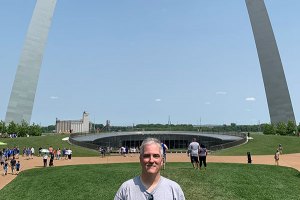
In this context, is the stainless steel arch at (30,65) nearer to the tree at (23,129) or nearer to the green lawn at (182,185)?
the tree at (23,129)

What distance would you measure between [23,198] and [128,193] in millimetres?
16280

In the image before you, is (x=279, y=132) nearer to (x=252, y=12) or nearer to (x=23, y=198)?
(x=252, y=12)

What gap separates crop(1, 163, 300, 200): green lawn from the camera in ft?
52.0

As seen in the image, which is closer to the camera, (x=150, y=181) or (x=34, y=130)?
(x=150, y=181)

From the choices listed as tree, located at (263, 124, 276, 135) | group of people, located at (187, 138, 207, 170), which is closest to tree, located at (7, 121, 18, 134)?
tree, located at (263, 124, 276, 135)

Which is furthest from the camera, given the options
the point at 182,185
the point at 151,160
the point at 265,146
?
the point at 265,146

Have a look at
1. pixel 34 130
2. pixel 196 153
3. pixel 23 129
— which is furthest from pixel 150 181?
pixel 34 130

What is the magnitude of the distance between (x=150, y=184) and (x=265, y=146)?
148ft

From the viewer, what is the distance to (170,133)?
66750 millimetres

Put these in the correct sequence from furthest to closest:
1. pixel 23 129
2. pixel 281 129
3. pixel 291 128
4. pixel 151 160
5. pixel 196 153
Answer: pixel 23 129 → pixel 281 129 → pixel 291 128 → pixel 196 153 → pixel 151 160

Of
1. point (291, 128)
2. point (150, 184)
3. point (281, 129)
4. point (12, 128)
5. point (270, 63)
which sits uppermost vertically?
point (270, 63)

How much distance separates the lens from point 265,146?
45250 mm

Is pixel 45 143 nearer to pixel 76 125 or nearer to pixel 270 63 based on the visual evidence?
pixel 270 63

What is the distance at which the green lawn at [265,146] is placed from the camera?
1644 inches
